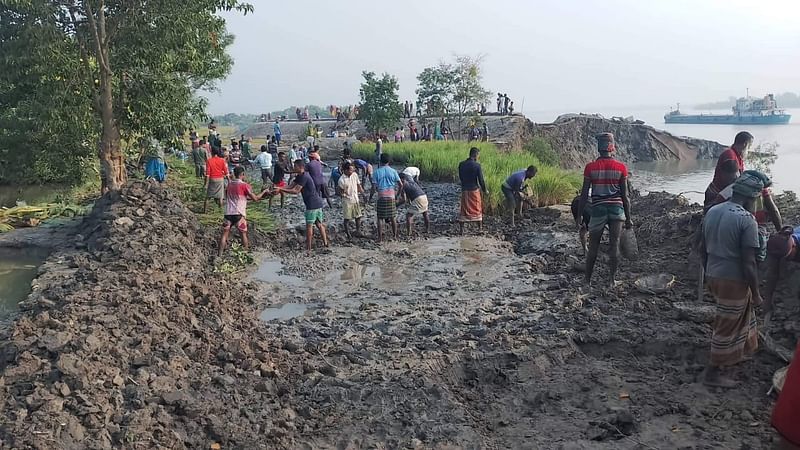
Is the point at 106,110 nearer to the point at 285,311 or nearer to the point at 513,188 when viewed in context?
the point at 285,311

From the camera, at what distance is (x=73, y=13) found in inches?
465

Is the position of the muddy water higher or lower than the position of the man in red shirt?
lower

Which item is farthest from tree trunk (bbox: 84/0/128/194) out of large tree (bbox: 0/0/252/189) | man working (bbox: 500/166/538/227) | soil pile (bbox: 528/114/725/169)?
soil pile (bbox: 528/114/725/169)

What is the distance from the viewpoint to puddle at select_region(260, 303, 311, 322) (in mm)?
Answer: 7151

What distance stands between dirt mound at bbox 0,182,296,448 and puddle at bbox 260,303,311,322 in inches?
11.5

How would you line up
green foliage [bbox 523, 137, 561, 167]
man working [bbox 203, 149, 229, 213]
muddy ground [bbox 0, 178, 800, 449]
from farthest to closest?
green foliage [bbox 523, 137, 561, 167]
man working [bbox 203, 149, 229, 213]
muddy ground [bbox 0, 178, 800, 449]

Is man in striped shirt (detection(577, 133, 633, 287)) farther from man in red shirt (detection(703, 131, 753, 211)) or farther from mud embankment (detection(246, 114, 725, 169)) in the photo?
mud embankment (detection(246, 114, 725, 169))

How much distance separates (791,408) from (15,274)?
1071cm

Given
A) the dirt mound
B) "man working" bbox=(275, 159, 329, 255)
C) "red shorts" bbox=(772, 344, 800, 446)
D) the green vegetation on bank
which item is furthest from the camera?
the green vegetation on bank

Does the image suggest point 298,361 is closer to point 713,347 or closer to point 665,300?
point 713,347

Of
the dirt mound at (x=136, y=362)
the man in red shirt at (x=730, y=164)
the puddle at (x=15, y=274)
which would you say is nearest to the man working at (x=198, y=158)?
the puddle at (x=15, y=274)

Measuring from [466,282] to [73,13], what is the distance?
9649mm

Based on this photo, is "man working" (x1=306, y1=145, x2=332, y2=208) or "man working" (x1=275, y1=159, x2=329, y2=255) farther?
"man working" (x1=306, y1=145, x2=332, y2=208)

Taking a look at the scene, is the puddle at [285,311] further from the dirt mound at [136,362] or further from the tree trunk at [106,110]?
the tree trunk at [106,110]
